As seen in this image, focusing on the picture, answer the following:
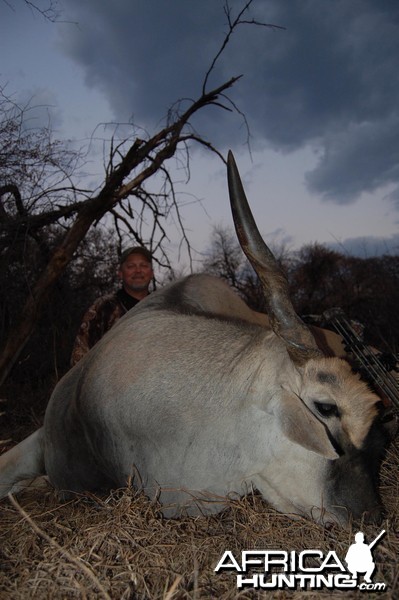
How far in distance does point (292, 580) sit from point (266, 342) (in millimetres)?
1013

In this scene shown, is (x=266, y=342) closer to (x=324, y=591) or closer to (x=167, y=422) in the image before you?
(x=167, y=422)

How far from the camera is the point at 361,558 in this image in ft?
5.94

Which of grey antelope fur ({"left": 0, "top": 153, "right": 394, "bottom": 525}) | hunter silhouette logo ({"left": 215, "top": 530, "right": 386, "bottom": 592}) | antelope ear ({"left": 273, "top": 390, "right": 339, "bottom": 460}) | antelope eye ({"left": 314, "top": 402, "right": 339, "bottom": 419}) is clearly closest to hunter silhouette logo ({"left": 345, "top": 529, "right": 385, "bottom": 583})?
hunter silhouette logo ({"left": 215, "top": 530, "right": 386, "bottom": 592})

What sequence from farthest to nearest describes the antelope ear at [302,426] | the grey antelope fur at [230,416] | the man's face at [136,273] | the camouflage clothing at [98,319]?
the man's face at [136,273]
the camouflage clothing at [98,319]
the grey antelope fur at [230,416]
the antelope ear at [302,426]

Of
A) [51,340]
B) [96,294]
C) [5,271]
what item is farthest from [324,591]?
[96,294]

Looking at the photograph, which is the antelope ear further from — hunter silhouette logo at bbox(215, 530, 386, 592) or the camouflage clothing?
the camouflage clothing

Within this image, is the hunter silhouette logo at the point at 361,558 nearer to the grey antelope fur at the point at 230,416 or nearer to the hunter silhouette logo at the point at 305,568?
the hunter silhouette logo at the point at 305,568

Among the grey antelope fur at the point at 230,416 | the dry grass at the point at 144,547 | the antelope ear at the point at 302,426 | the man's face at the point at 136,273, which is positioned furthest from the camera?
the man's face at the point at 136,273

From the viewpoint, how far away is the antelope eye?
6.85 ft

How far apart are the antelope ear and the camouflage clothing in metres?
2.78

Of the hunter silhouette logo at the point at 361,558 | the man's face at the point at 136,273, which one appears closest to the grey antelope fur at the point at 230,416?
the hunter silhouette logo at the point at 361,558

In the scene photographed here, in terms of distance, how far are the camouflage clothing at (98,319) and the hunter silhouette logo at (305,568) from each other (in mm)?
2978

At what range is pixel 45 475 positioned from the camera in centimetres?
329

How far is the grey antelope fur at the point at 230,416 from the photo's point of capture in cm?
208
